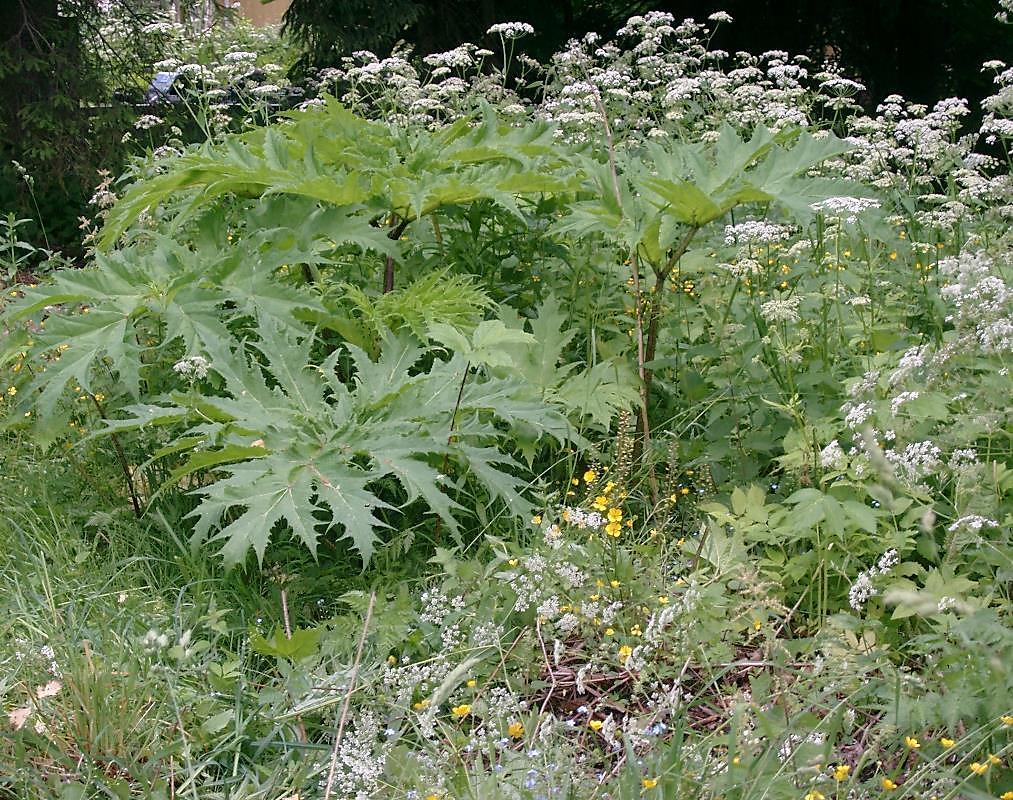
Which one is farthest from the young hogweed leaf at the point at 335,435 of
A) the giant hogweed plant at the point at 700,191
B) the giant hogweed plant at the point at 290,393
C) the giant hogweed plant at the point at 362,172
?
the giant hogweed plant at the point at 700,191

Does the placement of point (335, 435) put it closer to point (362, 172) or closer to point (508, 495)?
point (508, 495)

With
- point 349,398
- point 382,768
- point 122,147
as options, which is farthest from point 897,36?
point 382,768

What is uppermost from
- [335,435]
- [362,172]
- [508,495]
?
[362,172]

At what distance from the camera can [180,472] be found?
2.62 metres

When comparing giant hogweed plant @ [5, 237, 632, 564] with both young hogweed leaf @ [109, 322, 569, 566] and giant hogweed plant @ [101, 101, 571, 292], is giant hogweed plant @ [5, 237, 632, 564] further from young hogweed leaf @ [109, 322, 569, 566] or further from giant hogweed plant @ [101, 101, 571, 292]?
giant hogweed plant @ [101, 101, 571, 292]

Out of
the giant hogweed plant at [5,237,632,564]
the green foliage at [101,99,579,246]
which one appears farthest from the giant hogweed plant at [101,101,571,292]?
the giant hogweed plant at [5,237,632,564]

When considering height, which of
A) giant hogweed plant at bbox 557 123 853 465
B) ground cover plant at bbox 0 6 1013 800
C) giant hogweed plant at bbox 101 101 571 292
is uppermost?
giant hogweed plant at bbox 101 101 571 292

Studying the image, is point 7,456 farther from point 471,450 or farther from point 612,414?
point 612,414

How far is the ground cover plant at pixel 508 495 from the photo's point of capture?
209 centimetres

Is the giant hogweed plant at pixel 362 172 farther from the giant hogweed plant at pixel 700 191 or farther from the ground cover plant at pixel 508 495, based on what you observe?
the giant hogweed plant at pixel 700 191

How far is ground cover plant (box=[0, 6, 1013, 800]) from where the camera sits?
6.86 ft

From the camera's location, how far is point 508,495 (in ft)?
8.88

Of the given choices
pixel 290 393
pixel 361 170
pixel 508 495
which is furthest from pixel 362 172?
pixel 508 495

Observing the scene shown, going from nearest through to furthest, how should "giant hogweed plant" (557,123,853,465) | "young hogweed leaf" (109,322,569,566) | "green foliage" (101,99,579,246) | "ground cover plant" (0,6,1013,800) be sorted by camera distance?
"ground cover plant" (0,6,1013,800)
"young hogweed leaf" (109,322,569,566)
"giant hogweed plant" (557,123,853,465)
"green foliage" (101,99,579,246)
